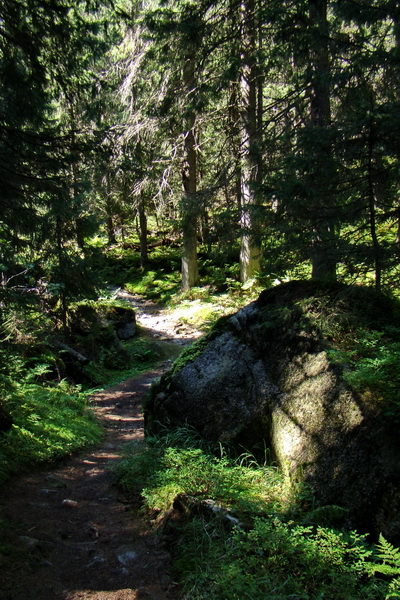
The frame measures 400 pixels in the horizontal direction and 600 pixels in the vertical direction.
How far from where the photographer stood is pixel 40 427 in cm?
605

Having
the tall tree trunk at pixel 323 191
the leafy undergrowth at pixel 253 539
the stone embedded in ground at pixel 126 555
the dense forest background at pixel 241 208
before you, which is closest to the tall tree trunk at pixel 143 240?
the dense forest background at pixel 241 208

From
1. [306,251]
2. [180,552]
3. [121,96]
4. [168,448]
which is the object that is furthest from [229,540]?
[121,96]

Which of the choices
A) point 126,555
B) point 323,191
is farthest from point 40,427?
point 323,191

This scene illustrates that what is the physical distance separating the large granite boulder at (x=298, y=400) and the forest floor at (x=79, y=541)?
1269 millimetres

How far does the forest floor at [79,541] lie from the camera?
2.90 meters

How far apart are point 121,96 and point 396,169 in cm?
1380

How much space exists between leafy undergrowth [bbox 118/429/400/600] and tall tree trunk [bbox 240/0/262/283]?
3.80m

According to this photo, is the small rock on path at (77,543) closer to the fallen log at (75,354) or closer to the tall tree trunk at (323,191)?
the tall tree trunk at (323,191)

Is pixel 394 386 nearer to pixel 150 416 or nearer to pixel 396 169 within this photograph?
pixel 396 169

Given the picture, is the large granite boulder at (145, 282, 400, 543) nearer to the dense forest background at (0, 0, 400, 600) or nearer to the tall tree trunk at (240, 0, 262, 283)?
the dense forest background at (0, 0, 400, 600)

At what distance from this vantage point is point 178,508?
3771 mm

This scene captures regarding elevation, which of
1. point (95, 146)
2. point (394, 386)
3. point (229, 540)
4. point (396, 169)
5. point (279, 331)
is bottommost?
point (229, 540)

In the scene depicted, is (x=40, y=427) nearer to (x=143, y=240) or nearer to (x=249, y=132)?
(x=249, y=132)

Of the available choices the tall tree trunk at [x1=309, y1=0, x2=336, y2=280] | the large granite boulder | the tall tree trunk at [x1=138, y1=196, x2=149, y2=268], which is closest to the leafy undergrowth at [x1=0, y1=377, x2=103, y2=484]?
the large granite boulder
